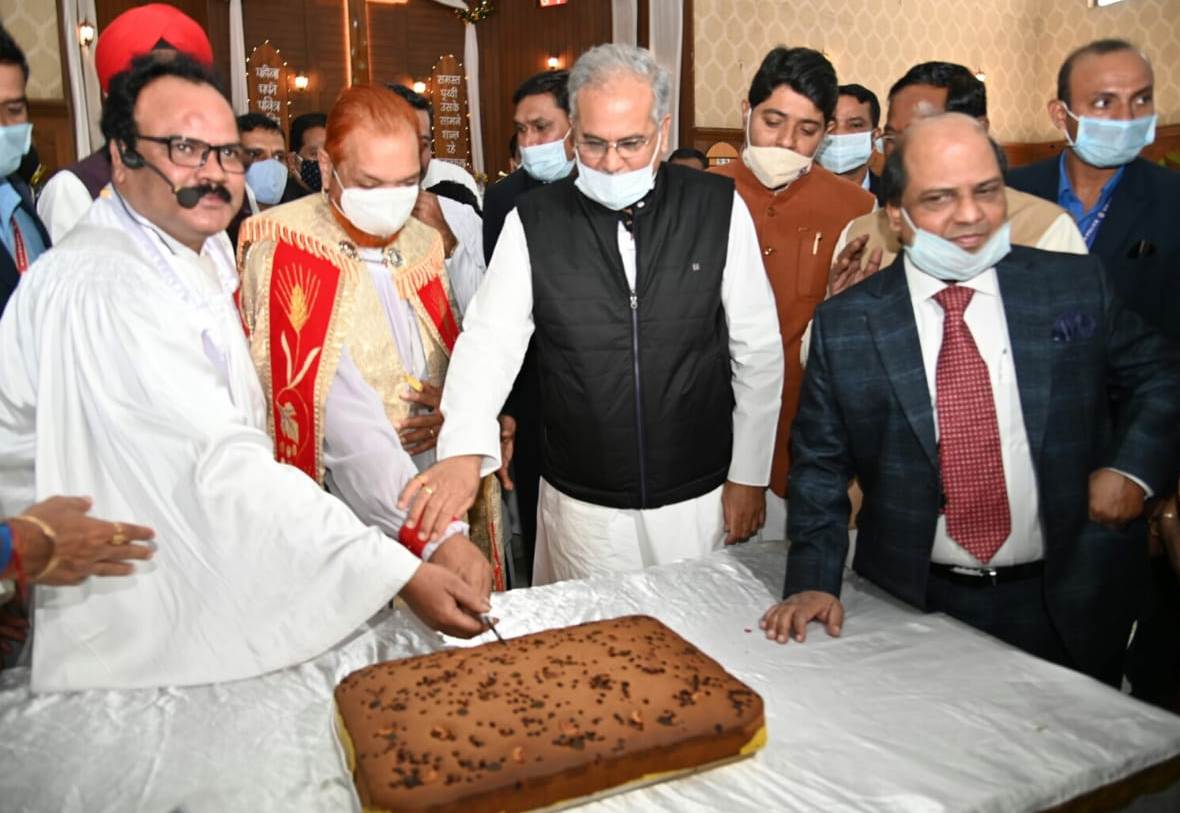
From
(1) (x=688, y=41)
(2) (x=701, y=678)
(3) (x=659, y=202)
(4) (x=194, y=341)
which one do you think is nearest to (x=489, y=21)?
(1) (x=688, y=41)

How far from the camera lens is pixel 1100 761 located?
1248 millimetres

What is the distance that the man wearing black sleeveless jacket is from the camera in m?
2.35

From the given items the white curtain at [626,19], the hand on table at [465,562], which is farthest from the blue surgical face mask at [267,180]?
the white curtain at [626,19]

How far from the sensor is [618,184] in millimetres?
2342

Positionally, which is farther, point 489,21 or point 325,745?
point 489,21

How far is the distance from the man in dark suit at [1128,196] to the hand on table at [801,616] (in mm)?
1299

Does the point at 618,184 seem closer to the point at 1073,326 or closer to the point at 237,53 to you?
the point at 1073,326

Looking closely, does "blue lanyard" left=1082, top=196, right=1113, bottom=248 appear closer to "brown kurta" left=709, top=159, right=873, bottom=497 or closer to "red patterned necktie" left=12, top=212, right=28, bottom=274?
"brown kurta" left=709, top=159, right=873, bottom=497

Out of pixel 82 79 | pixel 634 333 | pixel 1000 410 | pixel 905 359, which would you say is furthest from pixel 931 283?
pixel 82 79

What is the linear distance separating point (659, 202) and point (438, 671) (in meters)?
1.40

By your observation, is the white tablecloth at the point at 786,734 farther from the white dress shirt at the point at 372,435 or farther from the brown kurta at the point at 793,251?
the brown kurta at the point at 793,251

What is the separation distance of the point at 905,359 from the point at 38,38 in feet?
26.7

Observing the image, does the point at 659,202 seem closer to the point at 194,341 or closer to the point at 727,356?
the point at 727,356

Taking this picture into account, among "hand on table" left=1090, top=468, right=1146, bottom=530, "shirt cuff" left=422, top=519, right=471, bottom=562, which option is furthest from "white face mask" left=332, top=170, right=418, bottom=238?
"hand on table" left=1090, top=468, right=1146, bottom=530
